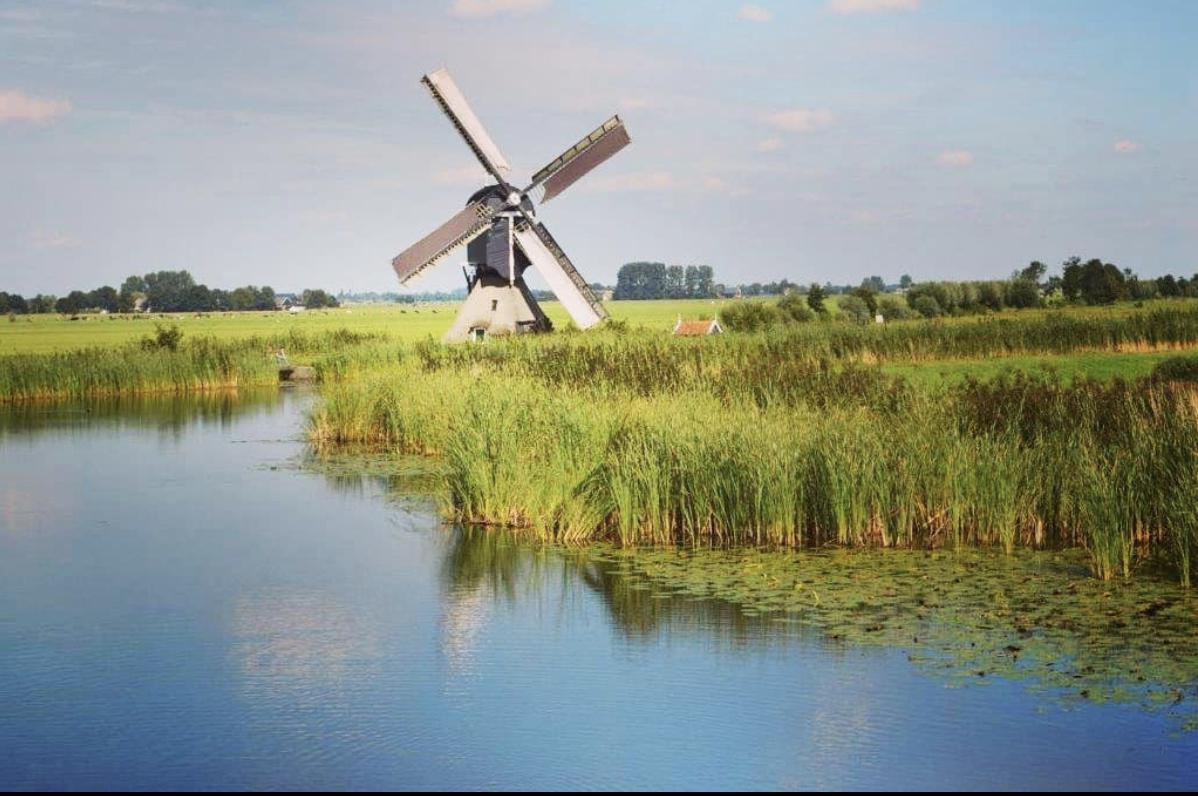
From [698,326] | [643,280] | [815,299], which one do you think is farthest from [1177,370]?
[643,280]

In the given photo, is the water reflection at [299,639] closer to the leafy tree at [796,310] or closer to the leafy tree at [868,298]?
the leafy tree at [796,310]

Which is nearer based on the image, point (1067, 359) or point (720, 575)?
point (720, 575)

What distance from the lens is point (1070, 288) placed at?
5909cm

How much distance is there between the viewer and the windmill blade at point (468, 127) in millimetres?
37250

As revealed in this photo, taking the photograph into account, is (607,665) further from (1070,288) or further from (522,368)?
(1070,288)

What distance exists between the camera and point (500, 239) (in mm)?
37312

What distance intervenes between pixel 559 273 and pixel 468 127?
16.0ft

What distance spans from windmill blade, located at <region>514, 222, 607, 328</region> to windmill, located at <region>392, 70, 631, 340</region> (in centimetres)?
3

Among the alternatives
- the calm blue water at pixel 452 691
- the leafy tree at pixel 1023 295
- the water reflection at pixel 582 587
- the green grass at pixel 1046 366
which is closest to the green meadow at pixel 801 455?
the water reflection at pixel 582 587

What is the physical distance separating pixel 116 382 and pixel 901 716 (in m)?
30.4

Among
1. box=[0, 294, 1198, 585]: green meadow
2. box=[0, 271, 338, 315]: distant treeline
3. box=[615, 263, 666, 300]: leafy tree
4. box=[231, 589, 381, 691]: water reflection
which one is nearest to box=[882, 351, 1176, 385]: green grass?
box=[0, 294, 1198, 585]: green meadow

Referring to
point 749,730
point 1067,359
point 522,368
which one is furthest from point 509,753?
point 1067,359

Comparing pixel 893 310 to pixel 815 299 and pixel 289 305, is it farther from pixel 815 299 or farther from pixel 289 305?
pixel 289 305

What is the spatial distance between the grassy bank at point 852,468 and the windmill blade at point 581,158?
21.1 metres
